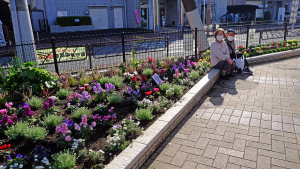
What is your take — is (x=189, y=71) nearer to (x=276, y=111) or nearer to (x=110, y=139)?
(x=276, y=111)

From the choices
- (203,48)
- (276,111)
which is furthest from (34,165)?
(203,48)

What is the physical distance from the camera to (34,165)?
269cm

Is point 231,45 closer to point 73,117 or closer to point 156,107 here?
point 156,107

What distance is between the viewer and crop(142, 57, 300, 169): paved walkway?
3199 millimetres

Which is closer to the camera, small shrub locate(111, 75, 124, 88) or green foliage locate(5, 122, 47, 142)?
green foliage locate(5, 122, 47, 142)

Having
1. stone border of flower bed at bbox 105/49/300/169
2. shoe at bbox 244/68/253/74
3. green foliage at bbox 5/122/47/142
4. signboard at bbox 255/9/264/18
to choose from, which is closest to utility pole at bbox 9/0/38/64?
green foliage at bbox 5/122/47/142

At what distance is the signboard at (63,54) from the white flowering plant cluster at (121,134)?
14.8 feet

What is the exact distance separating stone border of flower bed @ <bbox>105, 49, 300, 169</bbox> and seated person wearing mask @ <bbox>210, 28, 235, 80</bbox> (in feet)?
→ 2.93

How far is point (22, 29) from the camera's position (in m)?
7.18

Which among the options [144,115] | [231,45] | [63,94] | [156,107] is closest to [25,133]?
[63,94]

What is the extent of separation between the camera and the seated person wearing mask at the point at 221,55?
664 centimetres

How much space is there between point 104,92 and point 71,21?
21034mm

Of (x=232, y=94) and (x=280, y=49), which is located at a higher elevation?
(x=280, y=49)

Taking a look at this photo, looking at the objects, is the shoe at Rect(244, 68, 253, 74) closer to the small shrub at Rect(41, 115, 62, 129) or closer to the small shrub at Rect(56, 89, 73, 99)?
the small shrub at Rect(56, 89, 73, 99)
